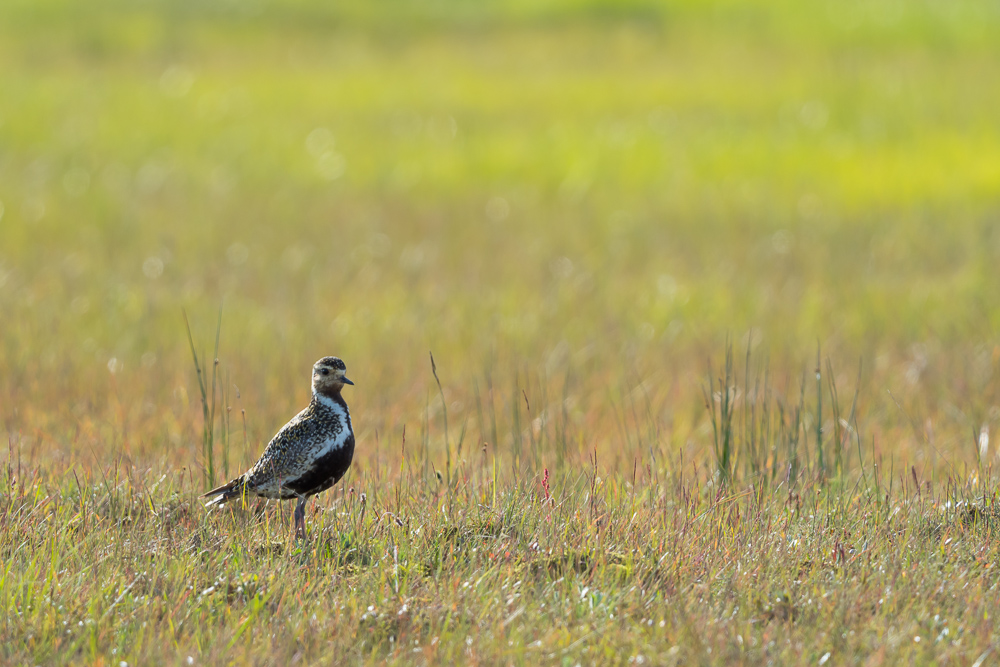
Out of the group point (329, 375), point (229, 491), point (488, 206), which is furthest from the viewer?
point (488, 206)

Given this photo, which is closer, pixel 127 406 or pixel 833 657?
pixel 833 657

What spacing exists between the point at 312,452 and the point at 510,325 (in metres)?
5.24

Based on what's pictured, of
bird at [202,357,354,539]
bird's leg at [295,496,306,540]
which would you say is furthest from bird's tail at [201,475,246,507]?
bird's leg at [295,496,306,540]

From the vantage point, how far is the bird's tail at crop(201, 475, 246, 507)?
4.36 meters

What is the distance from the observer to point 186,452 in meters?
5.93

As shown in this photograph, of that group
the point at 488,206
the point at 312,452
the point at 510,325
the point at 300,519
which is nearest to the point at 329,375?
the point at 312,452

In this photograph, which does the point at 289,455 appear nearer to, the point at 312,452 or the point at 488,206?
the point at 312,452

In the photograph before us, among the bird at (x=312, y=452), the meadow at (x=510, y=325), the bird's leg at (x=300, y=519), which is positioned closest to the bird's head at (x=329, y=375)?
the bird at (x=312, y=452)

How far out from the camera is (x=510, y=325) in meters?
9.27

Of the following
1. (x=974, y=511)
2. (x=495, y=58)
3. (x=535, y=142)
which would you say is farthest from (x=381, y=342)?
(x=495, y=58)

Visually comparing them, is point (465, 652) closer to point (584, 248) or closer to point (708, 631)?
point (708, 631)

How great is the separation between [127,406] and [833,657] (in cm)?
504

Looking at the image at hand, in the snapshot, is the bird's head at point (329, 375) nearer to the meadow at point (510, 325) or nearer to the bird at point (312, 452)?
the bird at point (312, 452)

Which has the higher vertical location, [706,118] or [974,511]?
[706,118]
